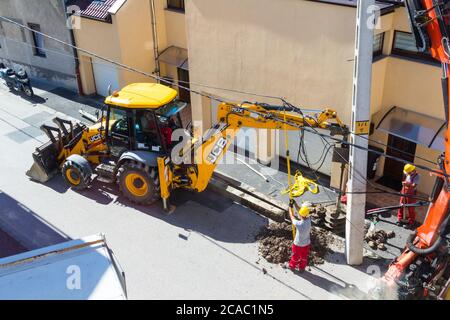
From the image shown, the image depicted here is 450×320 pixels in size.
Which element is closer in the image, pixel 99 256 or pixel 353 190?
pixel 99 256

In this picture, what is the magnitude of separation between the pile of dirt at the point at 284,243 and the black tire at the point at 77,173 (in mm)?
4830

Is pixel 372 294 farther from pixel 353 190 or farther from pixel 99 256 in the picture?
pixel 99 256

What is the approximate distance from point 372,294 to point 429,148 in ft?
14.4

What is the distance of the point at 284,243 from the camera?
10805mm

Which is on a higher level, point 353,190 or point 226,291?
point 353,190

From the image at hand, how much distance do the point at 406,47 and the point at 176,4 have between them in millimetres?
8628

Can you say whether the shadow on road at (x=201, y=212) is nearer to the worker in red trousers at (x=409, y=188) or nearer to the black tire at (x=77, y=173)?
the black tire at (x=77, y=173)

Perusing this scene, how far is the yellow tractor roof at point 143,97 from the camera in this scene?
1150 cm

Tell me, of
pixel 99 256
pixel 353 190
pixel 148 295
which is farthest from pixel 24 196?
pixel 353 190

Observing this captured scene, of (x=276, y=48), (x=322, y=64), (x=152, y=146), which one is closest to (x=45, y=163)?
(x=152, y=146)

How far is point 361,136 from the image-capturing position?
8969mm

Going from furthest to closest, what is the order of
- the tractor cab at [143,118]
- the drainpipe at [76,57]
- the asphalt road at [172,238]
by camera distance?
1. the drainpipe at [76,57]
2. the tractor cab at [143,118]
3. the asphalt road at [172,238]

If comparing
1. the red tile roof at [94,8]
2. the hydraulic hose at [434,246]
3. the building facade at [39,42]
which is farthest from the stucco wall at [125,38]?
the hydraulic hose at [434,246]

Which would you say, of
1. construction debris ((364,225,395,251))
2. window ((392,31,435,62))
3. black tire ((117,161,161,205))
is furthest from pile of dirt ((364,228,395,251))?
black tire ((117,161,161,205))
